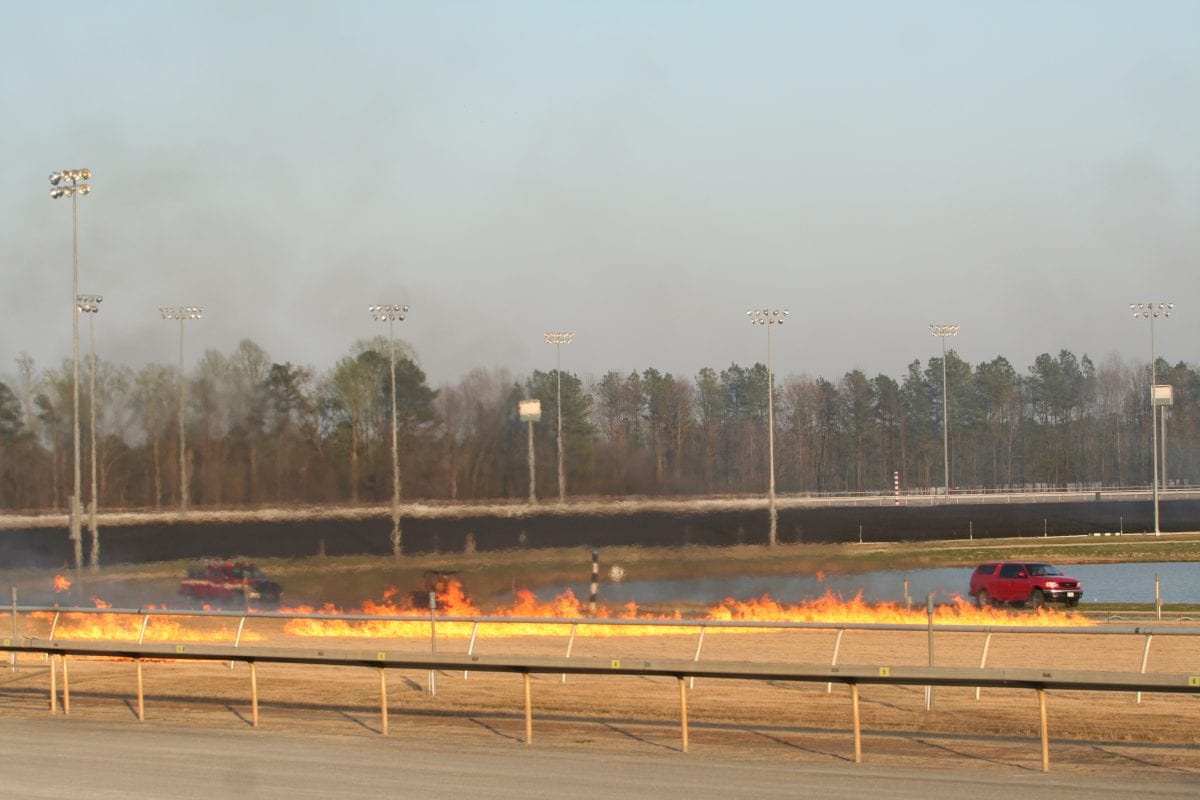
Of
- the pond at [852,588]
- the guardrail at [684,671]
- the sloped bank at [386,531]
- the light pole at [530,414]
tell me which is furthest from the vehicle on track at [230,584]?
the guardrail at [684,671]

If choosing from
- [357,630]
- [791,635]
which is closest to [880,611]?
[791,635]

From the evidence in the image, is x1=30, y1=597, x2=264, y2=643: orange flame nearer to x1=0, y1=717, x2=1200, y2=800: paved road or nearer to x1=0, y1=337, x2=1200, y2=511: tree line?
x1=0, y1=337, x2=1200, y2=511: tree line

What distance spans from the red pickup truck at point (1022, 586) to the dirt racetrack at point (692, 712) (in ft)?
59.1

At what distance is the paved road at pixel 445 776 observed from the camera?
12547 mm

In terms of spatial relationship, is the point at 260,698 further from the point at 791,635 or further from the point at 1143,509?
the point at 1143,509

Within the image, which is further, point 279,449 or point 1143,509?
point 1143,509

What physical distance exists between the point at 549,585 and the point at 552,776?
101 feet

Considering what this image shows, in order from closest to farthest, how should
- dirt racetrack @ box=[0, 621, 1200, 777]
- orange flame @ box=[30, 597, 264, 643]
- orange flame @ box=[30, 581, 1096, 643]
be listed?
1. dirt racetrack @ box=[0, 621, 1200, 777]
2. orange flame @ box=[30, 597, 264, 643]
3. orange flame @ box=[30, 581, 1096, 643]

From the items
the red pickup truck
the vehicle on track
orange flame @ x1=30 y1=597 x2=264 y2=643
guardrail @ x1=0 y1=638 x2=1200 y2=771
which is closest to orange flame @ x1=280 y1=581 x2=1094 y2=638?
the red pickup truck

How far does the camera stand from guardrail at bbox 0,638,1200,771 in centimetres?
1376

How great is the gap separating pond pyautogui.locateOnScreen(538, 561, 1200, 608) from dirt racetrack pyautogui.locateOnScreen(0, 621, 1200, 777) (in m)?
15.7

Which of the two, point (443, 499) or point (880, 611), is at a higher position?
point (443, 499)

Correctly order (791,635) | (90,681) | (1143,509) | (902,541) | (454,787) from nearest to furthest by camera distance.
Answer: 1. (454,787)
2. (90,681)
3. (791,635)
4. (902,541)
5. (1143,509)

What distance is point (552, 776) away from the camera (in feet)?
44.2
